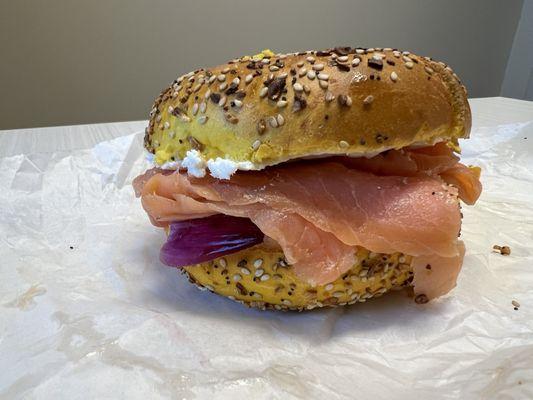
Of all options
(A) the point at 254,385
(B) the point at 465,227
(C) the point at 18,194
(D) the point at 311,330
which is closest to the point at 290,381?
(A) the point at 254,385

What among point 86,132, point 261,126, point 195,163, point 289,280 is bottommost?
point 86,132

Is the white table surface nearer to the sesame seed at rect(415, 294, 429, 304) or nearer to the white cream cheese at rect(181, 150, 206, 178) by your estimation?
the white cream cheese at rect(181, 150, 206, 178)

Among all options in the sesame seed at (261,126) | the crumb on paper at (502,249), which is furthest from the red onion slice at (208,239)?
the crumb on paper at (502,249)

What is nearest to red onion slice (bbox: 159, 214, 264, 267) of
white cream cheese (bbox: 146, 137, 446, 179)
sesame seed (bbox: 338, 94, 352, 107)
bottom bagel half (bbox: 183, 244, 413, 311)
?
bottom bagel half (bbox: 183, 244, 413, 311)

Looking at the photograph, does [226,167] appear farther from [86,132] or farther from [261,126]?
[86,132]

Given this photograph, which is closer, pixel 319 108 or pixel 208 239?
pixel 319 108

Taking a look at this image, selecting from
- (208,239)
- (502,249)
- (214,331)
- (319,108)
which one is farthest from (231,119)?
(502,249)

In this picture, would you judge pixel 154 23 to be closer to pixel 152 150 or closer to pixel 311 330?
pixel 152 150
